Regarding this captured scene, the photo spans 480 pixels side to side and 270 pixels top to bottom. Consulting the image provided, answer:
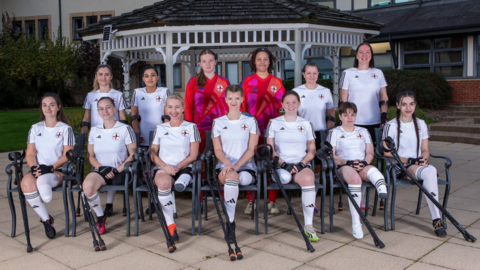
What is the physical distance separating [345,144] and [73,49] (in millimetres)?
20845

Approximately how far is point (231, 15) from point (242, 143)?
333 centimetres

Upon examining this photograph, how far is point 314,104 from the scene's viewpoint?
16.9ft

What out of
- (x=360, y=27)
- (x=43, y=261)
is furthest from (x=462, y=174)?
(x=43, y=261)

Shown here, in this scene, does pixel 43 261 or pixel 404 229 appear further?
pixel 404 229

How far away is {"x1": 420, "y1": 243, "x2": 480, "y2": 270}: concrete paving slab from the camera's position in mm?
3584

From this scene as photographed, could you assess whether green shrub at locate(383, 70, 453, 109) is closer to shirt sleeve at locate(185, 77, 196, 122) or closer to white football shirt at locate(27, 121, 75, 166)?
shirt sleeve at locate(185, 77, 196, 122)

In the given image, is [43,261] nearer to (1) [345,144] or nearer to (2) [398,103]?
(1) [345,144]

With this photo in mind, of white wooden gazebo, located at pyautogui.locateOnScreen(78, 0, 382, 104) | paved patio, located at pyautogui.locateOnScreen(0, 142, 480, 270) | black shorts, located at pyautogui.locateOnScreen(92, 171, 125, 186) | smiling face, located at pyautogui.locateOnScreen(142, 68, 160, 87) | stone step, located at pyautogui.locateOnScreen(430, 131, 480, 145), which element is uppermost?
white wooden gazebo, located at pyautogui.locateOnScreen(78, 0, 382, 104)

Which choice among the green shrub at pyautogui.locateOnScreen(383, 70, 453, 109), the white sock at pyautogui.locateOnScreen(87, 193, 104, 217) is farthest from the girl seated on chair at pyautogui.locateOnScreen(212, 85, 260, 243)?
the green shrub at pyautogui.locateOnScreen(383, 70, 453, 109)

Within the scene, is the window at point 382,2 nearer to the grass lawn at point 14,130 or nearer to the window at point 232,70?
the window at point 232,70

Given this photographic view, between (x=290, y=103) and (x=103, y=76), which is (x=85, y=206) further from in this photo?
(x=290, y=103)

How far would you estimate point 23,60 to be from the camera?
69.1 ft

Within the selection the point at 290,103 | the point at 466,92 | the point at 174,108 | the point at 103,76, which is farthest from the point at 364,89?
the point at 466,92

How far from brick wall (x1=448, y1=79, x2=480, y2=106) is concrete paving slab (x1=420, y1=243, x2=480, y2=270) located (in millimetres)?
12505
